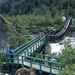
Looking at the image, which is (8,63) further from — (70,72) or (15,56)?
(70,72)

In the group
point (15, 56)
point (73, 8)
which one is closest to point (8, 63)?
point (15, 56)

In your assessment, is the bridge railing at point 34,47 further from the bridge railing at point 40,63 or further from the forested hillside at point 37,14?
the forested hillside at point 37,14

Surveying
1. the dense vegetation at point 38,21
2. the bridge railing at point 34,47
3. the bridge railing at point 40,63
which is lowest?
the bridge railing at point 40,63

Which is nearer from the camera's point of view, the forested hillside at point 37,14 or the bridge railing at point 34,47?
the bridge railing at point 34,47

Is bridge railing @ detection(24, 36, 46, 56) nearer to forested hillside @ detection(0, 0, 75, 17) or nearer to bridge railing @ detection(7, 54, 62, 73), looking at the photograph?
bridge railing @ detection(7, 54, 62, 73)

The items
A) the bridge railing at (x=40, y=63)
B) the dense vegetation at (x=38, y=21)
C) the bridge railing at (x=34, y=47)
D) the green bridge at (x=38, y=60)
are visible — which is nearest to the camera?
the dense vegetation at (x=38, y=21)

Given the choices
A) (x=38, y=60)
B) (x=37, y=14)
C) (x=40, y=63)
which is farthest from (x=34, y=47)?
(x=37, y=14)

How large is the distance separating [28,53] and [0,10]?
5978 centimetres

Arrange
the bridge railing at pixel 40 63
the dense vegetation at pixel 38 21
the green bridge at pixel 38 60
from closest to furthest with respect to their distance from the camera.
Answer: the dense vegetation at pixel 38 21 → the bridge railing at pixel 40 63 → the green bridge at pixel 38 60

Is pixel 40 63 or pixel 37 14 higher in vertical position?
pixel 37 14

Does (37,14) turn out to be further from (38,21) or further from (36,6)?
(36,6)

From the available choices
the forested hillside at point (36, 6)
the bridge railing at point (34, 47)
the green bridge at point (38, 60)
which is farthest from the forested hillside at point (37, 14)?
the green bridge at point (38, 60)

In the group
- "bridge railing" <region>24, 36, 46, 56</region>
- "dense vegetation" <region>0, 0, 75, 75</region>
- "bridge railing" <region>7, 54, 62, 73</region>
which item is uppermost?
"dense vegetation" <region>0, 0, 75, 75</region>

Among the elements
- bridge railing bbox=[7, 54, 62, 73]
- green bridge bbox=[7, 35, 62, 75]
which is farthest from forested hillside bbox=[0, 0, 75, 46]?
bridge railing bbox=[7, 54, 62, 73]
